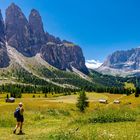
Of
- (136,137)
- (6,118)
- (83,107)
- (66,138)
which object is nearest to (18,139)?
(66,138)

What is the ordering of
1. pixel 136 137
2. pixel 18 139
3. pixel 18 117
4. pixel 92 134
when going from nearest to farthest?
1. pixel 136 137
2. pixel 92 134
3. pixel 18 139
4. pixel 18 117

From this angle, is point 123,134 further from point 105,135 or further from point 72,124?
point 72,124

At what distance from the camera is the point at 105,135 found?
28469mm

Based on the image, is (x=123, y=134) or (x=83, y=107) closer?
(x=123, y=134)

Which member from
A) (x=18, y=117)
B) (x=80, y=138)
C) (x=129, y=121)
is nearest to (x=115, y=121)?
(x=129, y=121)

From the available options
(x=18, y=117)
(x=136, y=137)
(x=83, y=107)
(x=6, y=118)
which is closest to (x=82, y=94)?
(x=83, y=107)

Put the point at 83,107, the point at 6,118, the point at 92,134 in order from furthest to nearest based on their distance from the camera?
the point at 83,107 < the point at 6,118 < the point at 92,134

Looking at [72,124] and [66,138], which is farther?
[72,124]

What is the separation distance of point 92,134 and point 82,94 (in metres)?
121

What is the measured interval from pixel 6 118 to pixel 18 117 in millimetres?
12432

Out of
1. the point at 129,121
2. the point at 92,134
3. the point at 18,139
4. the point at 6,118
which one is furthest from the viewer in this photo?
the point at 6,118

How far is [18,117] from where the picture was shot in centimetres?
3694

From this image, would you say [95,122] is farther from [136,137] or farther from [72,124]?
[136,137]

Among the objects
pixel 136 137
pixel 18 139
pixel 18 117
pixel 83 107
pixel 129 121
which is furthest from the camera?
pixel 83 107
